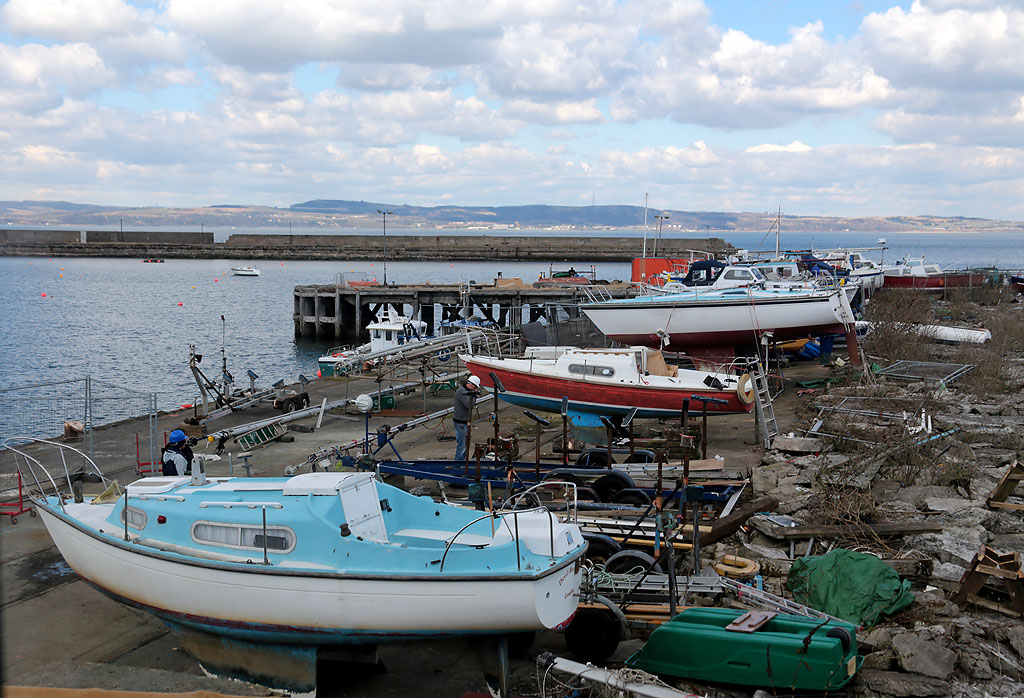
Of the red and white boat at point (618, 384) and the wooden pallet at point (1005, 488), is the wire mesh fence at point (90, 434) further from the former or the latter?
the wooden pallet at point (1005, 488)

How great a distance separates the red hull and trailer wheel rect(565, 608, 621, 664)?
367 inches

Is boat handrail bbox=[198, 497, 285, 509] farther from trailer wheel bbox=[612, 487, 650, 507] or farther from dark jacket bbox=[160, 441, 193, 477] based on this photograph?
trailer wheel bbox=[612, 487, 650, 507]

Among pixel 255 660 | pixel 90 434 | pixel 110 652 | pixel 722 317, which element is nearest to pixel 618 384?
pixel 722 317

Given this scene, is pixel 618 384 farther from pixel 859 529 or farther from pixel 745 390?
pixel 859 529

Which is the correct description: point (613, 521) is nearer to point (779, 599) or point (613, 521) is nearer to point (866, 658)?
point (779, 599)

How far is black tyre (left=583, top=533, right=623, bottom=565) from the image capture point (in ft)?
34.7

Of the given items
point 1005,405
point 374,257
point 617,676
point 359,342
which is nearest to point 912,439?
point 1005,405

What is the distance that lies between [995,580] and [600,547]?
4.36 metres

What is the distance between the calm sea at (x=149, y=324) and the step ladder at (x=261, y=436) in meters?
15.8

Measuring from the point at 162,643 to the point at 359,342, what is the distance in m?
38.7

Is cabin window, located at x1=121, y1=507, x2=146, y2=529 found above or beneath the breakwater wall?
beneath

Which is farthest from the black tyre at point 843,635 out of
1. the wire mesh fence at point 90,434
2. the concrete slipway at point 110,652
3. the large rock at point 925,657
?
the wire mesh fence at point 90,434

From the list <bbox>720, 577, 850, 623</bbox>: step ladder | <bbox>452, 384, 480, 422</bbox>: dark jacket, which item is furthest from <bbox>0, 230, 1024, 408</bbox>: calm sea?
<bbox>720, 577, 850, 623</bbox>: step ladder

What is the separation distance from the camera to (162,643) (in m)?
9.62
